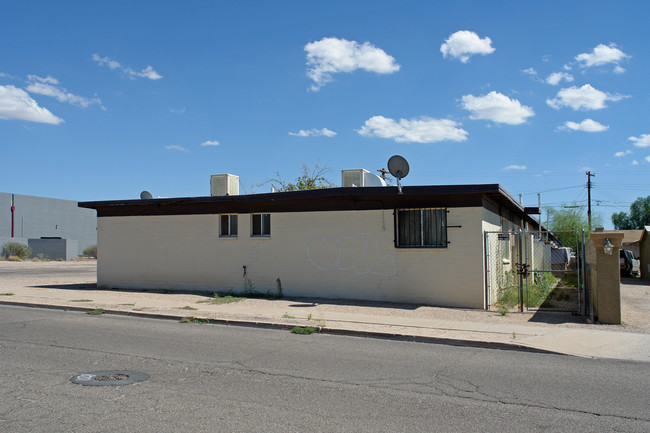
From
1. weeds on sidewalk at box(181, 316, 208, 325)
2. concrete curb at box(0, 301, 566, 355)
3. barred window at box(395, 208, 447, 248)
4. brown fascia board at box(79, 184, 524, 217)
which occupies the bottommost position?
concrete curb at box(0, 301, 566, 355)

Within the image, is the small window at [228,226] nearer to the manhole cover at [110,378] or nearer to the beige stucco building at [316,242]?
the beige stucco building at [316,242]

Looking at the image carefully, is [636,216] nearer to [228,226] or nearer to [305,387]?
[228,226]

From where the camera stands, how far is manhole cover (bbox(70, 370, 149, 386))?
6.47m

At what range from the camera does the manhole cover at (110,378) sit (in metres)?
6.47

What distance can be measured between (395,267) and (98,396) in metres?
9.91

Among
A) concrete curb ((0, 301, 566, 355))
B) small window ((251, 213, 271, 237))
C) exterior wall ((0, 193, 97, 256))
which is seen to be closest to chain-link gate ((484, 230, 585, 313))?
concrete curb ((0, 301, 566, 355))

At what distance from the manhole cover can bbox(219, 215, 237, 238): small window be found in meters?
10.5

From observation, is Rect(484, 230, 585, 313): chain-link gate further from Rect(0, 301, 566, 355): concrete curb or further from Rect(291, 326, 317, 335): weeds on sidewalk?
Rect(291, 326, 317, 335): weeds on sidewalk

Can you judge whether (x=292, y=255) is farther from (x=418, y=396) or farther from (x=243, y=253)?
(x=418, y=396)

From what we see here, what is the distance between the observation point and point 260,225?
55.9ft

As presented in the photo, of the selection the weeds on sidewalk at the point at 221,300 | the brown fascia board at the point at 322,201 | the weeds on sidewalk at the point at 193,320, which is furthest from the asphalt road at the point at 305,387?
the brown fascia board at the point at 322,201

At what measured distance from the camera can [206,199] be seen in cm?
1731

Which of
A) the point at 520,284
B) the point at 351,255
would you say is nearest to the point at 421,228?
the point at 351,255

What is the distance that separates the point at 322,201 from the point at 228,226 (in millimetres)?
3732
